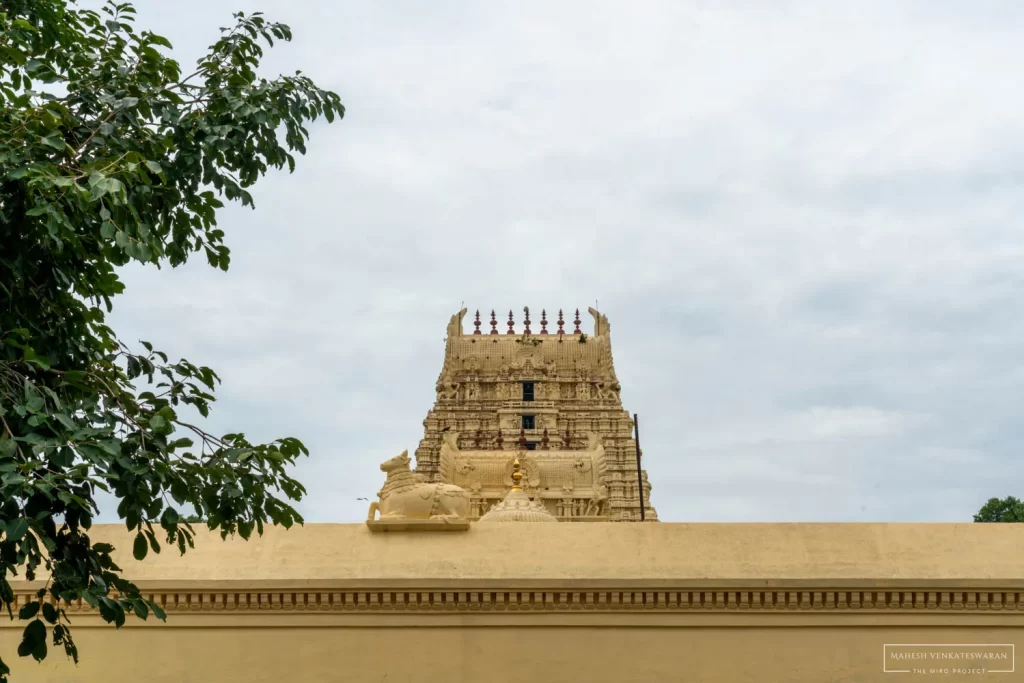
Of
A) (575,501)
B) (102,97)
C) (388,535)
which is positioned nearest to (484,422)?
(575,501)

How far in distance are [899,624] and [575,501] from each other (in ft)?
85.9

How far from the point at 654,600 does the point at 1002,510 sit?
142ft

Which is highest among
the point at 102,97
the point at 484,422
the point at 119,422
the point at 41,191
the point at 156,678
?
the point at 484,422

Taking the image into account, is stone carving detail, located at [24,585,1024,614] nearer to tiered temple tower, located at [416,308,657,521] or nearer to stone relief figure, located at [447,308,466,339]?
tiered temple tower, located at [416,308,657,521]

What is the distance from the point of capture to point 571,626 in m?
9.55

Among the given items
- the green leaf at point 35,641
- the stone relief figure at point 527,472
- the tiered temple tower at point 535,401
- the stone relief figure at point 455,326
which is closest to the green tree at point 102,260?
the green leaf at point 35,641

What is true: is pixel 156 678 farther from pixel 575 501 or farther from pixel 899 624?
pixel 575 501

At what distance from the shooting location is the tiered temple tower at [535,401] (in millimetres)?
46656

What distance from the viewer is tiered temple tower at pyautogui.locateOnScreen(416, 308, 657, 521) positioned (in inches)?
1837

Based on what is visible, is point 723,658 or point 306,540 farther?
point 306,540

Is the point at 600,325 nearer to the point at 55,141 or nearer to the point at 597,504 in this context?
the point at 597,504

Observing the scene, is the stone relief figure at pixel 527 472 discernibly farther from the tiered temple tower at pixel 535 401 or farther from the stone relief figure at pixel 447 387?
the stone relief figure at pixel 447 387

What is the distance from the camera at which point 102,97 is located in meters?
7.43

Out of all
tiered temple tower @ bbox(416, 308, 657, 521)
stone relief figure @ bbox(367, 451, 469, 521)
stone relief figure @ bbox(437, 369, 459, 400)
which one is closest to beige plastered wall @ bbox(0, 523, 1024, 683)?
stone relief figure @ bbox(367, 451, 469, 521)
